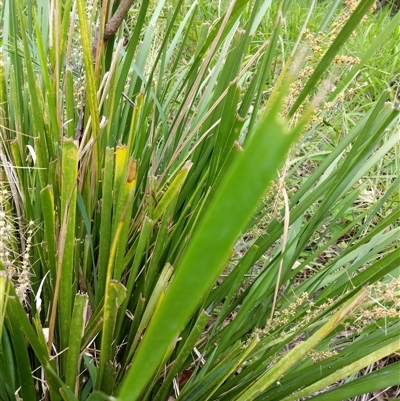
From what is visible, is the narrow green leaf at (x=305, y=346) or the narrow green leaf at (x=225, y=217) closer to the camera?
the narrow green leaf at (x=225, y=217)

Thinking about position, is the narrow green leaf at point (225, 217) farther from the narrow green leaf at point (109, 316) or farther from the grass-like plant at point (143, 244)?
the narrow green leaf at point (109, 316)

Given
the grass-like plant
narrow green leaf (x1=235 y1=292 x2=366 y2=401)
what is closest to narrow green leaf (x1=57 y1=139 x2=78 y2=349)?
the grass-like plant

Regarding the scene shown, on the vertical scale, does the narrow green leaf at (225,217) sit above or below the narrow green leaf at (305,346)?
above

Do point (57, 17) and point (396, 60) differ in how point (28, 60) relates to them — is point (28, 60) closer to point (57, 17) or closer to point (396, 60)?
point (57, 17)

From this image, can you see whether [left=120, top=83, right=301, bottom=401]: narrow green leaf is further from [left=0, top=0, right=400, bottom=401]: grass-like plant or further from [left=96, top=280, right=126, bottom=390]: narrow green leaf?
[left=96, top=280, right=126, bottom=390]: narrow green leaf

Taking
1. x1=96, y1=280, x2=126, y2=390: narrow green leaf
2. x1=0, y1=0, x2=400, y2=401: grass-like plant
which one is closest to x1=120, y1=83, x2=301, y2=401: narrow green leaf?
x1=0, y1=0, x2=400, y2=401: grass-like plant

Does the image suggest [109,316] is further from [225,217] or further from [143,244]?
[225,217]

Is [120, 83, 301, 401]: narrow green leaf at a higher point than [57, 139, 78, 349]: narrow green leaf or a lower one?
higher

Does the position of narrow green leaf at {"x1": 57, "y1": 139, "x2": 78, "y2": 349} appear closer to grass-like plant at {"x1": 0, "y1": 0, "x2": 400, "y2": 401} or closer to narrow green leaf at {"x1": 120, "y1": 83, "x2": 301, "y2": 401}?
grass-like plant at {"x1": 0, "y1": 0, "x2": 400, "y2": 401}

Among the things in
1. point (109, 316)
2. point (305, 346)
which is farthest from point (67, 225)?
point (305, 346)

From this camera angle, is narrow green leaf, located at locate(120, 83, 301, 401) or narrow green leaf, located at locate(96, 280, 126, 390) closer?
narrow green leaf, located at locate(120, 83, 301, 401)

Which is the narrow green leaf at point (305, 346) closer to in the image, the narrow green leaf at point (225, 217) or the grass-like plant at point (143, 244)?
the grass-like plant at point (143, 244)

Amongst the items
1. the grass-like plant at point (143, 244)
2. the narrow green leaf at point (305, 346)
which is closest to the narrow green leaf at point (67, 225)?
the grass-like plant at point (143, 244)

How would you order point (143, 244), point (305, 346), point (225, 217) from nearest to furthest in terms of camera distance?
point (225, 217) < point (305, 346) < point (143, 244)
